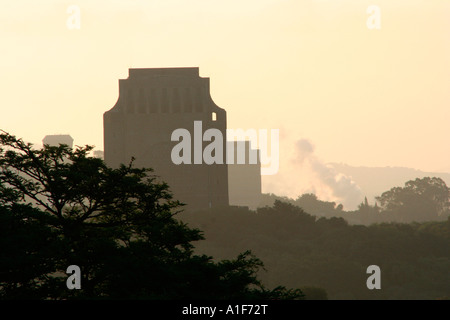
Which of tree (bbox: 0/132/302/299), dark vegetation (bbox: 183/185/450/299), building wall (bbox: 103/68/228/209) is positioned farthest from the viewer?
building wall (bbox: 103/68/228/209)

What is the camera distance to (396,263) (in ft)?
390

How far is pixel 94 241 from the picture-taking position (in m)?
37.6

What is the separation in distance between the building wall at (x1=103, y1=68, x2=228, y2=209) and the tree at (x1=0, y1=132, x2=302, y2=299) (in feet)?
278

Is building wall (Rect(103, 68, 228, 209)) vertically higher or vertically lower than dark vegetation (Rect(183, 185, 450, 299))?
higher

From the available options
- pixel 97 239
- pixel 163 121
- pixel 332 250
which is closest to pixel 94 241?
pixel 97 239

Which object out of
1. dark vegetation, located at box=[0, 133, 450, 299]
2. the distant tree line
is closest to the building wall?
the distant tree line

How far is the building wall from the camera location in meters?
127

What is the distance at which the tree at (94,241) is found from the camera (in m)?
37.0

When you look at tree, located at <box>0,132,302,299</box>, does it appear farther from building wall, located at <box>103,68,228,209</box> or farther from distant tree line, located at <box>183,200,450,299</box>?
building wall, located at <box>103,68,228,209</box>

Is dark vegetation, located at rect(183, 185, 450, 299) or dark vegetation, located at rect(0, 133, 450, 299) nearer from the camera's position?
dark vegetation, located at rect(0, 133, 450, 299)

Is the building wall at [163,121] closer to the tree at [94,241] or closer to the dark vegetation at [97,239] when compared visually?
the dark vegetation at [97,239]

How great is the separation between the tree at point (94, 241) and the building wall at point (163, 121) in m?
84.6
